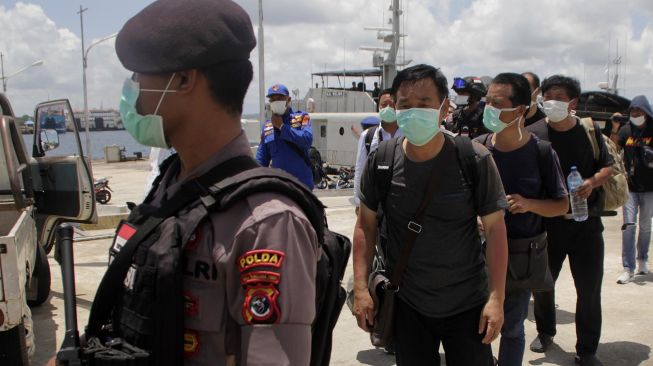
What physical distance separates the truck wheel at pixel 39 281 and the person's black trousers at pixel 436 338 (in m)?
4.37

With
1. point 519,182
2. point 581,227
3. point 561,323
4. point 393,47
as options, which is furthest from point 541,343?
point 393,47

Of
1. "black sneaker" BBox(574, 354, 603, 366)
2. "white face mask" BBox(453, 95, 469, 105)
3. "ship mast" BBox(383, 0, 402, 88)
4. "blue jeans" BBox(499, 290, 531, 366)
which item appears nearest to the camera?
"blue jeans" BBox(499, 290, 531, 366)

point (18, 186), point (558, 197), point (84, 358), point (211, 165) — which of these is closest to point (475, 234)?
point (558, 197)

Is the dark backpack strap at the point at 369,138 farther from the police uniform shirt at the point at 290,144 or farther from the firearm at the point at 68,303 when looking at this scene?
the firearm at the point at 68,303

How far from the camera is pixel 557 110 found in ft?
14.1

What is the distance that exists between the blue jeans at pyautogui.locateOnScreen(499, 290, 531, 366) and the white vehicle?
308 centimetres

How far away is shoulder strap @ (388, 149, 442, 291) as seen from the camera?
2770 millimetres

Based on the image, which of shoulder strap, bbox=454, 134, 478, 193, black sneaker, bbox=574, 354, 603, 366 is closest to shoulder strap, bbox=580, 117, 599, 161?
black sneaker, bbox=574, 354, 603, 366

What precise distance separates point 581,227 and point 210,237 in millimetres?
3568

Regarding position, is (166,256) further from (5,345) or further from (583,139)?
(583,139)

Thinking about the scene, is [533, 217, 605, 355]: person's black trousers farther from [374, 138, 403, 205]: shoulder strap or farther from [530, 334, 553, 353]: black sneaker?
[374, 138, 403, 205]: shoulder strap

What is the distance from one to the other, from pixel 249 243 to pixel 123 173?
86.1 feet

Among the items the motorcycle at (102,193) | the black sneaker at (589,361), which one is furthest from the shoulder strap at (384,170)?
the motorcycle at (102,193)

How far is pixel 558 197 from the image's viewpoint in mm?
3480
